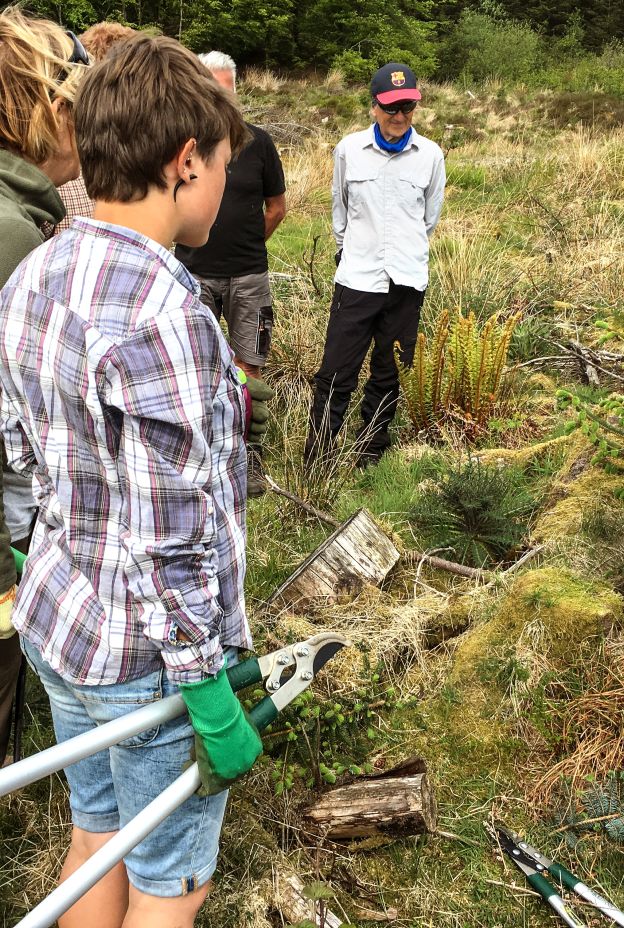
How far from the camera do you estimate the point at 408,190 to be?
171 inches

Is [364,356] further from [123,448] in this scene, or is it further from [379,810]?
[123,448]

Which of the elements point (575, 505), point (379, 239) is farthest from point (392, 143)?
point (575, 505)

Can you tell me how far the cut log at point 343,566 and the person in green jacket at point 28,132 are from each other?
4.60 ft

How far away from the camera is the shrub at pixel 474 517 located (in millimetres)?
3508

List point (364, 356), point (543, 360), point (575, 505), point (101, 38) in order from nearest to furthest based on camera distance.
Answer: point (575, 505), point (101, 38), point (364, 356), point (543, 360)

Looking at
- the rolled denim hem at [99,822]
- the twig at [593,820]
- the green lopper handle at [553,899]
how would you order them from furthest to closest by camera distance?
the twig at [593,820] < the green lopper handle at [553,899] < the rolled denim hem at [99,822]

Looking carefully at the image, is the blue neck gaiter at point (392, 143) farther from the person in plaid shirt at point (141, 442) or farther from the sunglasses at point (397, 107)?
the person in plaid shirt at point (141, 442)

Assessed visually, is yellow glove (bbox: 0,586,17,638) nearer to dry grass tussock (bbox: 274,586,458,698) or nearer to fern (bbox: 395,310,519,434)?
dry grass tussock (bbox: 274,586,458,698)

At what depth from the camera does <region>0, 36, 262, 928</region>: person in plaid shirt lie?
121cm

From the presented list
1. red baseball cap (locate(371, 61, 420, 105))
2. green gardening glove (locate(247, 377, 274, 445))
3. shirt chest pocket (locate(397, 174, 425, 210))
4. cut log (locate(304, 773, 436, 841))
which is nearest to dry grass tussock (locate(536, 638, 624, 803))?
cut log (locate(304, 773, 436, 841))

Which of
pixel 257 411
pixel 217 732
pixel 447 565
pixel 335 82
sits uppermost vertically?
pixel 335 82

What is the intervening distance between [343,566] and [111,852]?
196 centimetres

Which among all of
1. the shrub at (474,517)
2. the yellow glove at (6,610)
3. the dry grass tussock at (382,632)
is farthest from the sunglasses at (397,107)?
the yellow glove at (6,610)

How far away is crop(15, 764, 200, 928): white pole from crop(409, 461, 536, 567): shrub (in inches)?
89.7
